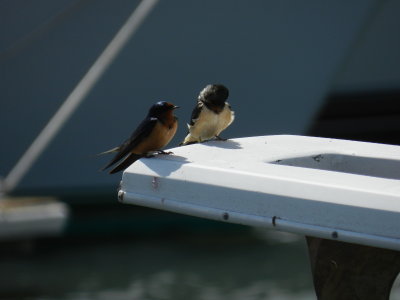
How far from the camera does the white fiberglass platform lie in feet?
6.62

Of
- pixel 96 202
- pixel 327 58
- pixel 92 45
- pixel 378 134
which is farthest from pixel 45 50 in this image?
pixel 378 134

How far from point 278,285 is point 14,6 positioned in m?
4.16

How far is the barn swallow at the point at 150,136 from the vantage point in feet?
13.1

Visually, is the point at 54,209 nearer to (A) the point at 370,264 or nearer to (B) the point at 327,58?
(B) the point at 327,58

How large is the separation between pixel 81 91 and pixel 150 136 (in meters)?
7.67

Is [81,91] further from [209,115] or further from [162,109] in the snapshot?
[162,109]

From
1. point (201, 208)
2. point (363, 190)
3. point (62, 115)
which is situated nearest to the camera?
point (363, 190)

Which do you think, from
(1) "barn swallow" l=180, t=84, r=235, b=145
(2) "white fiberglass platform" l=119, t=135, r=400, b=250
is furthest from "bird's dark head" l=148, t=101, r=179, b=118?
(2) "white fiberglass platform" l=119, t=135, r=400, b=250

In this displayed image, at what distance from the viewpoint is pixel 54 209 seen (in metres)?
10.6

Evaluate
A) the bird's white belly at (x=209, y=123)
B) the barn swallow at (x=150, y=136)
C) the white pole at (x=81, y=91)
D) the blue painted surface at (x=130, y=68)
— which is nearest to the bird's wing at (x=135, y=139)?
the barn swallow at (x=150, y=136)

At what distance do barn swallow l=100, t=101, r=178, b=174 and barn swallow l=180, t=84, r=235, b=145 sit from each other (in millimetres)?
463

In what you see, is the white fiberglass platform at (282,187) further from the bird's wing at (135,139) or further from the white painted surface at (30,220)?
the white painted surface at (30,220)

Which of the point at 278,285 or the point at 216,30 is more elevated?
the point at 216,30

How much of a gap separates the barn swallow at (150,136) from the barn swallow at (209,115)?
0.46 m
